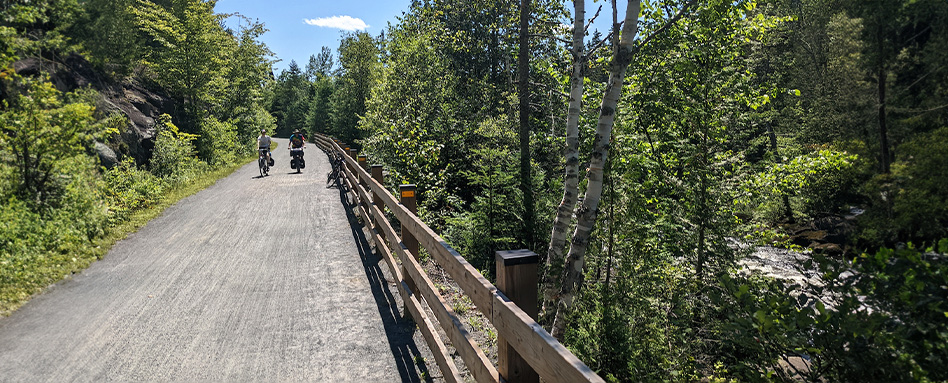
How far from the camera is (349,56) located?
129 ft

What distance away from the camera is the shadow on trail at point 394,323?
406 cm

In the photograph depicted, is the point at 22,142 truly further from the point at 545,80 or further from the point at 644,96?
the point at 545,80

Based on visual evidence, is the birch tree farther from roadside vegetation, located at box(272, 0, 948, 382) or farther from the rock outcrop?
the rock outcrop

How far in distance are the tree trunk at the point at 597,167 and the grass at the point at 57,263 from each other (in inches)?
240

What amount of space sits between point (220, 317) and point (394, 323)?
1.87m

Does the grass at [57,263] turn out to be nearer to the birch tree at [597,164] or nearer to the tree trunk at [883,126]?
the birch tree at [597,164]

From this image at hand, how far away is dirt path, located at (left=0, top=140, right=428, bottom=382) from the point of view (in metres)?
4.07

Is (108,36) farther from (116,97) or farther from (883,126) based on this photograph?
(883,126)

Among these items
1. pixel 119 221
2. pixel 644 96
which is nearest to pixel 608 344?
pixel 644 96

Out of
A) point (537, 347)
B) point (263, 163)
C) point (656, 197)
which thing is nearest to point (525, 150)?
point (656, 197)

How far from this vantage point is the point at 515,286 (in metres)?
2.58

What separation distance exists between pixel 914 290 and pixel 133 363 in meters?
5.39

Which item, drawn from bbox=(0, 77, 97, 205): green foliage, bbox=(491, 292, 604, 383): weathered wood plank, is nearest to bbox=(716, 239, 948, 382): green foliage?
bbox=(491, 292, 604, 383): weathered wood plank

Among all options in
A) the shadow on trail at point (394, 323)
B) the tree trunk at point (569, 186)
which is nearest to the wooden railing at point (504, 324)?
the shadow on trail at point (394, 323)
